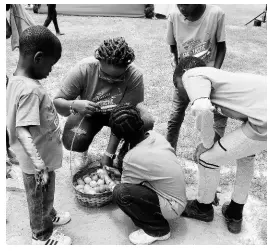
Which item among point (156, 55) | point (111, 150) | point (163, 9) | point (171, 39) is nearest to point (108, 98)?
point (111, 150)

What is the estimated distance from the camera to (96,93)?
324 centimetres

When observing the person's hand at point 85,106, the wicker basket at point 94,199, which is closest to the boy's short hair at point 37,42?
the person's hand at point 85,106

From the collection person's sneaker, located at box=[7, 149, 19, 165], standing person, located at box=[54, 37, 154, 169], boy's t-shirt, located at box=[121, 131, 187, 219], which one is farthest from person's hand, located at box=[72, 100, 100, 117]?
person's sneaker, located at box=[7, 149, 19, 165]

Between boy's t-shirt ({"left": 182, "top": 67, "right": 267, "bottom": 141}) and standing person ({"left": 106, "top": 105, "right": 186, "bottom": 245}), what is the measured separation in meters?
0.46

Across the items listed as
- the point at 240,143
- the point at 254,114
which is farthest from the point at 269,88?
the point at 240,143

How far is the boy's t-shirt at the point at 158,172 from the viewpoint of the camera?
8.13 ft

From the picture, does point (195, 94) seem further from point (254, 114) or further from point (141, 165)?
point (141, 165)

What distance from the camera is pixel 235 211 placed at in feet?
9.30

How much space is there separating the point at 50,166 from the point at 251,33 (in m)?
9.28

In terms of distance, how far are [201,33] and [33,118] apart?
1.87m

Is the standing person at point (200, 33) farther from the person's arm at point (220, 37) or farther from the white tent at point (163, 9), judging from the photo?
the white tent at point (163, 9)

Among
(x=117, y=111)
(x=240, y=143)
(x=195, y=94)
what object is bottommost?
(x=240, y=143)

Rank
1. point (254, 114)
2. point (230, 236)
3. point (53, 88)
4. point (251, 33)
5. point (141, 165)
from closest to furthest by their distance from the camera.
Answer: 1. point (254, 114)
2. point (141, 165)
3. point (230, 236)
4. point (53, 88)
5. point (251, 33)

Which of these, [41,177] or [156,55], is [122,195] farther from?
[156,55]
